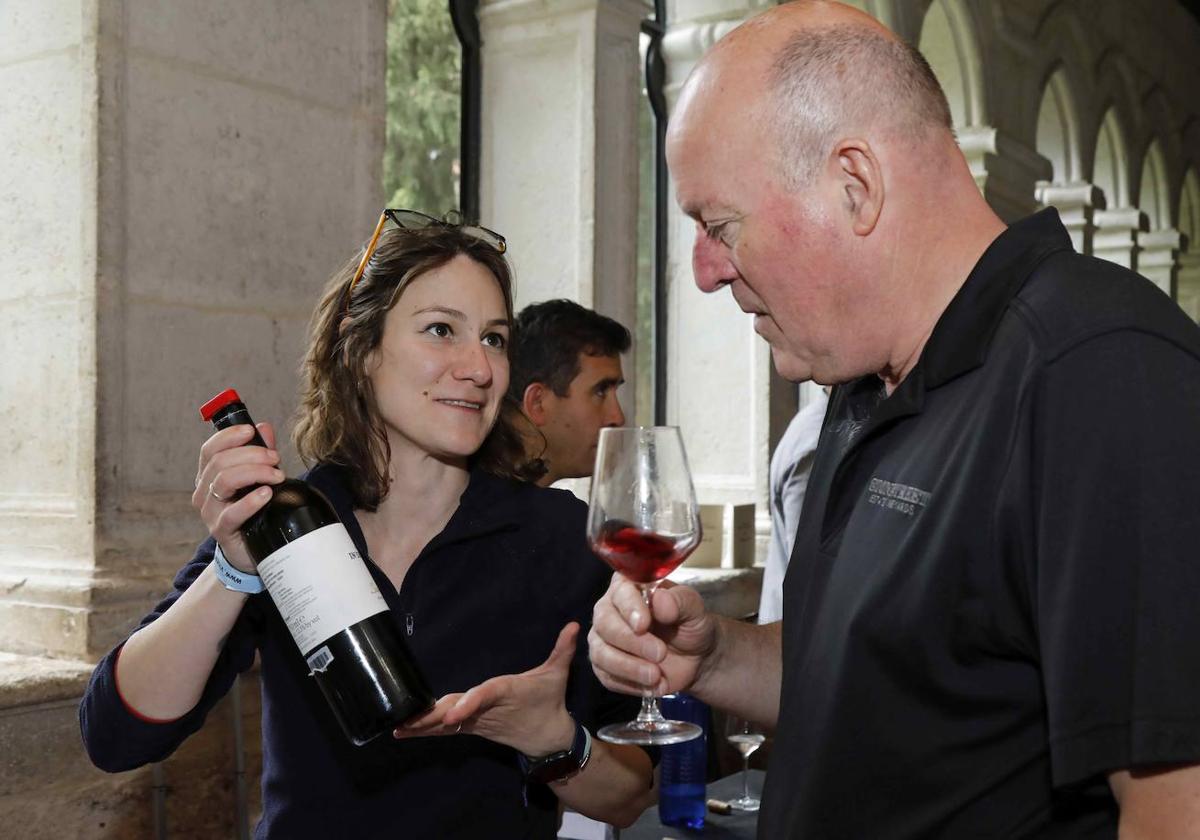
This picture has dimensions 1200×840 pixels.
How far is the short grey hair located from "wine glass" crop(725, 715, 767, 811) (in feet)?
4.23

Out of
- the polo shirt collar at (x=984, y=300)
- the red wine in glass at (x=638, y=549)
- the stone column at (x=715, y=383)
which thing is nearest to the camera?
the polo shirt collar at (x=984, y=300)

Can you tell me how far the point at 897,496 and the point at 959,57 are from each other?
6089 millimetres

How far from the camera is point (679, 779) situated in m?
2.21

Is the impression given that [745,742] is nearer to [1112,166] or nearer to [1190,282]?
[1112,166]

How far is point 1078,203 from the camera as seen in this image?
8203mm

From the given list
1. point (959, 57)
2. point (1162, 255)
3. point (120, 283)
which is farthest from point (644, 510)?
point (1162, 255)

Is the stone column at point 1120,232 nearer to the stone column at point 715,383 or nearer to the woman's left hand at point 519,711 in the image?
the stone column at point 715,383

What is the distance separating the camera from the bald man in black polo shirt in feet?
2.90

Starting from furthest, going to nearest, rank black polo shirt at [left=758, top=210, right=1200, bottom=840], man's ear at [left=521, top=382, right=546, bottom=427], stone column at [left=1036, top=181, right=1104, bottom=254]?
stone column at [left=1036, top=181, right=1104, bottom=254] < man's ear at [left=521, top=382, right=546, bottom=427] < black polo shirt at [left=758, top=210, right=1200, bottom=840]

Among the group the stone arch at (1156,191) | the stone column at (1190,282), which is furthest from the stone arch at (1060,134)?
the stone column at (1190,282)

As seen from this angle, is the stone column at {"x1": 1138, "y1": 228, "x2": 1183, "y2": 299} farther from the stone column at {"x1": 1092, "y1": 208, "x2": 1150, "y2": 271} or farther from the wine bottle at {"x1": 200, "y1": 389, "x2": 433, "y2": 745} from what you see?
the wine bottle at {"x1": 200, "y1": 389, "x2": 433, "y2": 745}

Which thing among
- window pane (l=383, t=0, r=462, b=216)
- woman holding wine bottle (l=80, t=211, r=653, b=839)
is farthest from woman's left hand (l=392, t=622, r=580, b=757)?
window pane (l=383, t=0, r=462, b=216)

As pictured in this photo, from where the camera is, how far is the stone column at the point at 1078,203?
323 inches

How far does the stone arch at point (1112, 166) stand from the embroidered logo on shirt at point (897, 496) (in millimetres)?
9229
